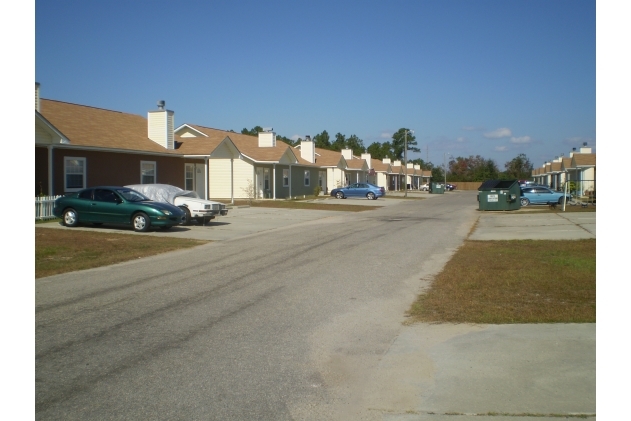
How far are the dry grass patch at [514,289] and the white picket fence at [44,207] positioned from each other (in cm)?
1603

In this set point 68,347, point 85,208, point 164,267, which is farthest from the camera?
point 85,208

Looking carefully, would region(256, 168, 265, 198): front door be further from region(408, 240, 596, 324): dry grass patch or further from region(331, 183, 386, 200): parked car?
region(408, 240, 596, 324): dry grass patch

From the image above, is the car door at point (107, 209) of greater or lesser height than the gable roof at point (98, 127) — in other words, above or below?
below

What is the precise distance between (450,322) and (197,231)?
14599mm

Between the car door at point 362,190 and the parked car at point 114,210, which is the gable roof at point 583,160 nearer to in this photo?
the car door at point 362,190

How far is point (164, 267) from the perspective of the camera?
43.3 ft

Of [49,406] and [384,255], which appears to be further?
[384,255]

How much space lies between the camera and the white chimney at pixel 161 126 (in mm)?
32781

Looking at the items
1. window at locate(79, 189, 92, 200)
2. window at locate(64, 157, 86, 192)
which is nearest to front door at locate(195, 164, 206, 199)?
window at locate(64, 157, 86, 192)

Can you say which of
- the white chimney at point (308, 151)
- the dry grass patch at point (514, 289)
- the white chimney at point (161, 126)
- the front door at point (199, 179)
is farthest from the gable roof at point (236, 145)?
the dry grass patch at point (514, 289)

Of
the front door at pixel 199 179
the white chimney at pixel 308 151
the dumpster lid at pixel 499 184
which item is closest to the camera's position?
the front door at pixel 199 179

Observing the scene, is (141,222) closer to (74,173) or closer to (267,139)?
(74,173)
